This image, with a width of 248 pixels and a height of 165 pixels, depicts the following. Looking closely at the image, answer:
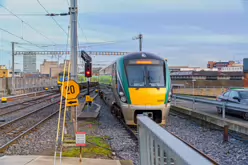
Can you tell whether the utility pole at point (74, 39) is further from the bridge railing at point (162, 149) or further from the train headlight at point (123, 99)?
the bridge railing at point (162, 149)

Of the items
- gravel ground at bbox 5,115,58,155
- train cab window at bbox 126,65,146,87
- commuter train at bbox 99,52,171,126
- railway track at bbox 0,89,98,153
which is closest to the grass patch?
gravel ground at bbox 5,115,58,155

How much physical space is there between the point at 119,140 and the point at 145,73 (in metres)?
3.43

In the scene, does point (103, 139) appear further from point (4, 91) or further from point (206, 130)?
point (4, 91)

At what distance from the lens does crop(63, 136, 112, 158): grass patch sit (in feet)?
26.7

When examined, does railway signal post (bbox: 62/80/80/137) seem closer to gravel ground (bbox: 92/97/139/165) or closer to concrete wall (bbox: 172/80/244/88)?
gravel ground (bbox: 92/97/139/165)

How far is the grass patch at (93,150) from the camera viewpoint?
8.14 meters

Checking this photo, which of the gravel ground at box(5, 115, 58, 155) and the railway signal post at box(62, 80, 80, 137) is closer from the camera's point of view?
the gravel ground at box(5, 115, 58, 155)

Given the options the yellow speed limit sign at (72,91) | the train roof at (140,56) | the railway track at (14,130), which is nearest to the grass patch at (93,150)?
the yellow speed limit sign at (72,91)

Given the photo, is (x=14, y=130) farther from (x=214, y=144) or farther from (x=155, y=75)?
(x=214, y=144)

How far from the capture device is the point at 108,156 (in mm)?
8156

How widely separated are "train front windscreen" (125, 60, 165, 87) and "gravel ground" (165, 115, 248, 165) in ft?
6.71

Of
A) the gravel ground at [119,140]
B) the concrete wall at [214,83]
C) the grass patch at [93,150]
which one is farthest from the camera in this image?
the concrete wall at [214,83]

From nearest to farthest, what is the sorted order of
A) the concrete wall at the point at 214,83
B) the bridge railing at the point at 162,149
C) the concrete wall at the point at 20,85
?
1. the bridge railing at the point at 162,149
2. the concrete wall at the point at 20,85
3. the concrete wall at the point at 214,83

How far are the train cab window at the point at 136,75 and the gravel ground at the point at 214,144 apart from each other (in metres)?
2.27
